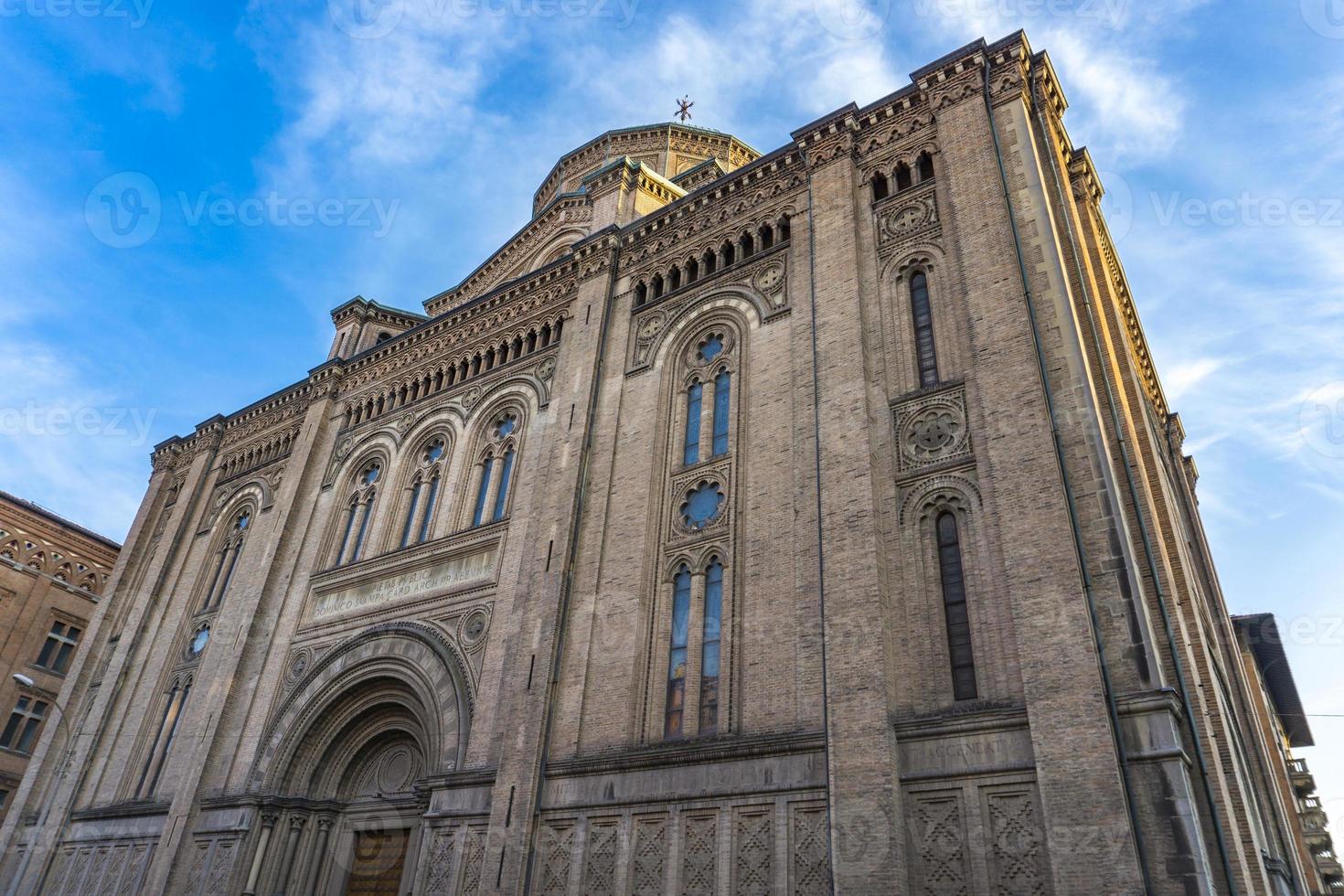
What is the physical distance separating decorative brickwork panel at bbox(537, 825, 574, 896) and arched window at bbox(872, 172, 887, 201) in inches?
520

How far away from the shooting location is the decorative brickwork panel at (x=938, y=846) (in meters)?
11.3

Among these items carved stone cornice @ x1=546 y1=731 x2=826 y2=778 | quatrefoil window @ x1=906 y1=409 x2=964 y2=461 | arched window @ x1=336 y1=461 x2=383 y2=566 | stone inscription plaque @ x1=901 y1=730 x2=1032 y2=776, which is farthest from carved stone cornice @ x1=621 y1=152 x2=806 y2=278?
stone inscription plaque @ x1=901 y1=730 x2=1032 y2=776

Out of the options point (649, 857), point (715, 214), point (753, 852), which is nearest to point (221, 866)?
point (649, 857)

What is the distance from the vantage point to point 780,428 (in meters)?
16.8

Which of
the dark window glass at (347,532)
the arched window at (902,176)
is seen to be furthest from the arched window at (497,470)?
the arched window at (902,176)

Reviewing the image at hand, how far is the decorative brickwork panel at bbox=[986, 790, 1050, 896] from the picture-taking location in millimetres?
10750

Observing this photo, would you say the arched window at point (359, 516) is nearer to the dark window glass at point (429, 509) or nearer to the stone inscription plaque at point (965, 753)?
the dark window glass at point (429, 509)

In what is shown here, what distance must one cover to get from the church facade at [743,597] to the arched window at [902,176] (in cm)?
6

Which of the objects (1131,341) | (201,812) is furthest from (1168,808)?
(201,812)

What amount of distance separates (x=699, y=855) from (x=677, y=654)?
3490mm

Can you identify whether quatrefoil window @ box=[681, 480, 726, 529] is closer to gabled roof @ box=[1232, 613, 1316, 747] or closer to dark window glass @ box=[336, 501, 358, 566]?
dark window glass @ box=[336, 501, 358, 566]

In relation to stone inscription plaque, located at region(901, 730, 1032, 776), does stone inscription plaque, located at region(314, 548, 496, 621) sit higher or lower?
higher

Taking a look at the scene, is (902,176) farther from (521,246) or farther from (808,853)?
(521,246)

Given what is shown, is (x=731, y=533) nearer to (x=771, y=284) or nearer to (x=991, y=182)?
(x=771, y=284)
